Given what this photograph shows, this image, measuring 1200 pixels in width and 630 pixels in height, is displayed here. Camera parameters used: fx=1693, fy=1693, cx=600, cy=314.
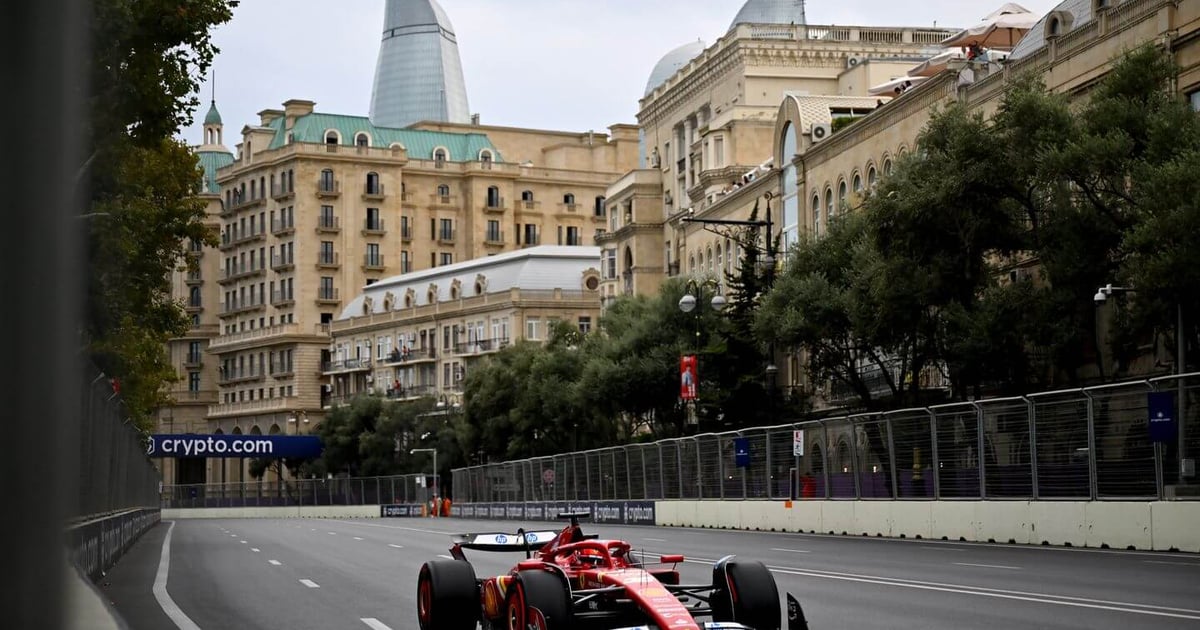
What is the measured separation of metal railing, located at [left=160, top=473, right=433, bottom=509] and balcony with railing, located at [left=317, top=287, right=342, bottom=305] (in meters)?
32.0

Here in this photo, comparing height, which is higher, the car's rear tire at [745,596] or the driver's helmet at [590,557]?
the driver's helmet at [590,557]

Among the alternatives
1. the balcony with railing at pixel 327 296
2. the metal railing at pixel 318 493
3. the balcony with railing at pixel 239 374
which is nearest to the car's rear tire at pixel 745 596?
the metal railing at pixel 318 493

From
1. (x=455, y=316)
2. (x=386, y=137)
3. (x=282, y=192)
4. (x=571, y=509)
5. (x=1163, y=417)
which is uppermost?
(x=386, y=137)

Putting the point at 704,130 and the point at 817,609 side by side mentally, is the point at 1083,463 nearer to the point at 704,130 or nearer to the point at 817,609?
the point at 817,609

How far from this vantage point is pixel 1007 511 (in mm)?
32031

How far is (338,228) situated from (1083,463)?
14221 centimetres

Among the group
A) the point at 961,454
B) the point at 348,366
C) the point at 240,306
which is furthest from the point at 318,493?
the point at 961,454

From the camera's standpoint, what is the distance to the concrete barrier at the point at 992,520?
27.0 metres

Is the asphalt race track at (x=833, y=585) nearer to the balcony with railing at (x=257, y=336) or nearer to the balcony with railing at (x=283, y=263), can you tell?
the balcony with railing at (x=257, y=336)

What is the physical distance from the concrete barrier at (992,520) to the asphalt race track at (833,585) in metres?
0.74

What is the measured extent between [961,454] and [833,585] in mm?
15643

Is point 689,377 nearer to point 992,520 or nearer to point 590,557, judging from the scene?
point 992,520

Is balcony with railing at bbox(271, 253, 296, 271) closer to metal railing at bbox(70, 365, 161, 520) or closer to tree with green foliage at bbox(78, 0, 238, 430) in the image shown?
tree with green foliage at bbox(78, 0, 238, 430)

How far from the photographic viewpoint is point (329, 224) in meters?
167
